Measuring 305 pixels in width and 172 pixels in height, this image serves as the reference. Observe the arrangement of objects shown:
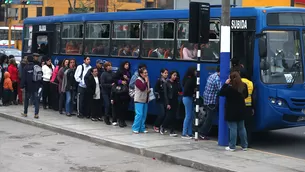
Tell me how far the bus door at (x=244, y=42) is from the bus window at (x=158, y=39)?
2.12 metres

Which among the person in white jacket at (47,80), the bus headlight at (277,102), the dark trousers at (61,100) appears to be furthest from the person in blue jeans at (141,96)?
the person in white jacket at (47,80)

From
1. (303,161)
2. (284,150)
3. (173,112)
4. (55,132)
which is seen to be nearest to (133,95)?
(173,112)

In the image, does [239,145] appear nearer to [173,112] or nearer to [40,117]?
[173,112]

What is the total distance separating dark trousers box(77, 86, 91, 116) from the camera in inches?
603

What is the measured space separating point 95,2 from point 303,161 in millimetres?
51729

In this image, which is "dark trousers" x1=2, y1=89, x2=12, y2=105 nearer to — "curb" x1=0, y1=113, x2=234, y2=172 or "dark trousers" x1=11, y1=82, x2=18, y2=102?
"dark trousers" x1=11, y1=82, x2=18, y2=102

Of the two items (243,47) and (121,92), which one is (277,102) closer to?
(243,47)

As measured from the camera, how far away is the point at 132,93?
13.0 metres

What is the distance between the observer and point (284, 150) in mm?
11234

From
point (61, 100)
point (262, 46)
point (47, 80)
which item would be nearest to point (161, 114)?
point (262, 46)

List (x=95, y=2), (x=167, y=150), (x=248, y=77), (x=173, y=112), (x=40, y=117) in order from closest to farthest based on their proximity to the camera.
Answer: (x=167, y=150)
(x=248, y=77)
(x=173, y=112)
(x=40, y=117)
(x=95, y=2)

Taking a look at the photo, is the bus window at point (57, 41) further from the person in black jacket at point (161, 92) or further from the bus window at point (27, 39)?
the person in black jacket at point (161, 92)

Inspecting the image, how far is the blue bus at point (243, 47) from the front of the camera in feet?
36.9

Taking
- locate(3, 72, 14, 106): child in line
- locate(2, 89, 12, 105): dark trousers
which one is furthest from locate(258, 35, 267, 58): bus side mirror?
locate(2, 89, 12, 105): dark trousers
